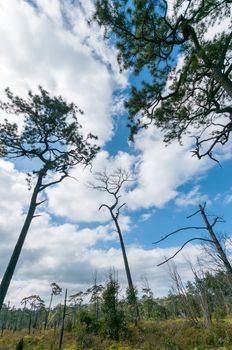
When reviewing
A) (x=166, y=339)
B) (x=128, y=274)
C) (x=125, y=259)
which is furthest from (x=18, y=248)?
(x=125, y=259)

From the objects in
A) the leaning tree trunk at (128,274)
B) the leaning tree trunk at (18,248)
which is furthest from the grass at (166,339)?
the leaning tree trunk at (18,248)

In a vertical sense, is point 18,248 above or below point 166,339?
above

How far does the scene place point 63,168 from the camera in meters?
12.1

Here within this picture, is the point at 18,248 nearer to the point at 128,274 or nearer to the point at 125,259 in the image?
the point at 128,274

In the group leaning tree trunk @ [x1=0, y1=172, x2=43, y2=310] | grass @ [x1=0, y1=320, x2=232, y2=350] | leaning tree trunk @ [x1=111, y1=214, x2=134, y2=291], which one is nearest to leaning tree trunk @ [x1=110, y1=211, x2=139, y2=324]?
leaning tree trunk @ [x1=111, y1=214, x2=134, y2=291]

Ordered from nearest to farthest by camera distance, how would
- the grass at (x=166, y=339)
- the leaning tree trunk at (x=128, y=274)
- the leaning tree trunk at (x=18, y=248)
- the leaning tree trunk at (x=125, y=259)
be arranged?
the leaning tree trunk at (x=18, y=248)
the grass at (x=166, y=339)
the leaning tree trunk at (x=128, y=274)
the leaning tree trunk at (x=125, y=259)

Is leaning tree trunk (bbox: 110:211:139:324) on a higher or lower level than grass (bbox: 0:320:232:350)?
higher

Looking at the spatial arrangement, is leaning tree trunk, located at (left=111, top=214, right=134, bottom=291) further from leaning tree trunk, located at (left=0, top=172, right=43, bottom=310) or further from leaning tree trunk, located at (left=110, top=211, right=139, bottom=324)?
leaning tree trunk, located at (left=0, top=172, right=43, bottom=310)

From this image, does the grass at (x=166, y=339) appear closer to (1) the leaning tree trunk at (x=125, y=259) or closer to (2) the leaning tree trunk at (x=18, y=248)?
(1) the leaning tree trunk at (x=125, y=259)

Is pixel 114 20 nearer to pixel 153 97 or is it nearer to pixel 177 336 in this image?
pixel 153 97

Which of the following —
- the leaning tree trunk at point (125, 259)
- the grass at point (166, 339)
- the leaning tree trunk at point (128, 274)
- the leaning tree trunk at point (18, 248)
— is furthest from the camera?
the leaning tree trunk at point (125, 259)

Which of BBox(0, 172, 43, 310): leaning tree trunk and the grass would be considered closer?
BBox(0, 172, 43, 310): leaning tree trunk

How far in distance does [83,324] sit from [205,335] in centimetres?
731

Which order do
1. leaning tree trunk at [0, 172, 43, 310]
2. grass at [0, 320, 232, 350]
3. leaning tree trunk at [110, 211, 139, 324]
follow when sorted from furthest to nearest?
leaning tree trunk at [110, 211, 139, 324] < grass at [0, 320, 232, 350] < leaning tree trunk at [0, 172, 43, 310]
